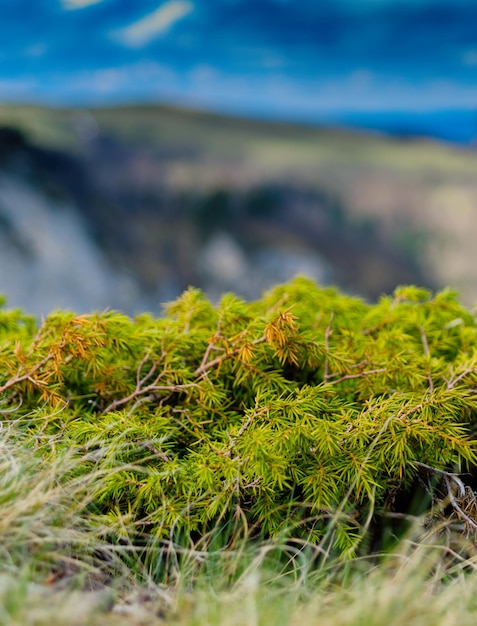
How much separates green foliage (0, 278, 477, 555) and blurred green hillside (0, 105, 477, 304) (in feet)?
8.23

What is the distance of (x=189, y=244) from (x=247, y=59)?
1.17 metres

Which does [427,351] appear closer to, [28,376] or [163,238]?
[28,376]

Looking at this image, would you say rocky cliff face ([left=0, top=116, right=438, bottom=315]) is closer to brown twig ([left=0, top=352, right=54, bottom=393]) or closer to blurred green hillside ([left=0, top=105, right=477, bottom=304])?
blurred green hillside ([left=0, top=105, right=477, bottom=304])

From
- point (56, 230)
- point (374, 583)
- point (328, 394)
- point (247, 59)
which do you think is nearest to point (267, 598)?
point (374, 583)

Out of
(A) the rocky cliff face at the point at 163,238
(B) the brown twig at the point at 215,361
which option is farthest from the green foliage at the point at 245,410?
(A) the rocky cliff face at the point at 163,238

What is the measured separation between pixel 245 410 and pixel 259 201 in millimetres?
2976

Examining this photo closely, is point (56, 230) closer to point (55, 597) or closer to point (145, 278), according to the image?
point (145, 278)

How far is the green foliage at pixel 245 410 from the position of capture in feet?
3.05

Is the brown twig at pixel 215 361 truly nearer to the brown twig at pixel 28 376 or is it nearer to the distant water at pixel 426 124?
the brown twig at pixel 28 376

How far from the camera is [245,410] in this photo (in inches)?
38.5

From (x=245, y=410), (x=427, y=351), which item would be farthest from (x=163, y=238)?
(x=245, y=410)

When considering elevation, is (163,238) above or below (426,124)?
below

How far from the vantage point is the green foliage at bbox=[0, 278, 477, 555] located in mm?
930

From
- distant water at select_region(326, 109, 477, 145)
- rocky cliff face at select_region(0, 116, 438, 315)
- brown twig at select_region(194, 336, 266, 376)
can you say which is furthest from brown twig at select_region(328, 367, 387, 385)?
distant water at select_region(326, 109, 477, 145)
